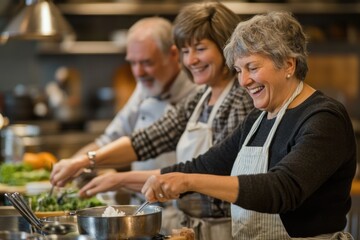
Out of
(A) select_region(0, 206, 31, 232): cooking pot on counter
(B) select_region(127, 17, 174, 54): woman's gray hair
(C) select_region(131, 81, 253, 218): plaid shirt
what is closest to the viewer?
(A) select_region(0, 206, 31, 232): cooking pot on counter

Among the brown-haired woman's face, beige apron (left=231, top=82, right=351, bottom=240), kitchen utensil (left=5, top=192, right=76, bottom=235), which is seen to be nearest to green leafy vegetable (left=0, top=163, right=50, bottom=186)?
the brown-haired woman's face

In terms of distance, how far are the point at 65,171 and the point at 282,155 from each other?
49.1 inches

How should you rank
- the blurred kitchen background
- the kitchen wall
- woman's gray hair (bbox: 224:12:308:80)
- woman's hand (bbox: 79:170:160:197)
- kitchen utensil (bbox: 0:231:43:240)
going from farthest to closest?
the kitchen wall < the blurred kitchen background < woman's hand (bbox: 79:170:160:197) < woman's gray hair (bbox: 224:12:308:80) < kitchen utensil (bbox: 0:231:43:240)

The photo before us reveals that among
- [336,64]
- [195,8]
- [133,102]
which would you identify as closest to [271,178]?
[195,8]

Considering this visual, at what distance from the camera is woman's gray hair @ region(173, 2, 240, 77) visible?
3.43 m

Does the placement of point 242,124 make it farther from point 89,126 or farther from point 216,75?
point 89,126

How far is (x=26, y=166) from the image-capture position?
15.2ft

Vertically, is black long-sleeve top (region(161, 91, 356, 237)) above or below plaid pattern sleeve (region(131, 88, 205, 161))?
below

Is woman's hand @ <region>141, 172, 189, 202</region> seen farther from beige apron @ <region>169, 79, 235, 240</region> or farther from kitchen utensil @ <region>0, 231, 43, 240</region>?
beige apron @ <region>169, 79, 235, 240</region>

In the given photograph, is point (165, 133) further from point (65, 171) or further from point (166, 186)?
point (166, 186)

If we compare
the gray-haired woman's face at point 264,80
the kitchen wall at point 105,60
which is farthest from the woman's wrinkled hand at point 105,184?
the kitchen wall at point 105,60

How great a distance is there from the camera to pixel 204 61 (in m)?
3.45

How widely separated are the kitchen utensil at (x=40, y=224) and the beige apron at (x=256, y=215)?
2.14 feet

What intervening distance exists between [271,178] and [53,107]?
5931mm
